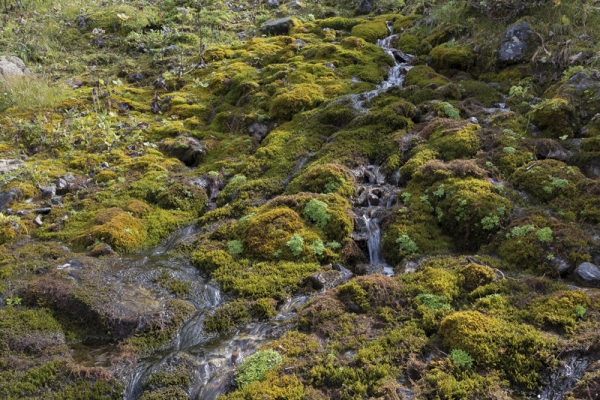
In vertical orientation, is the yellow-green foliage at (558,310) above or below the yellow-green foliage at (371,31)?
below

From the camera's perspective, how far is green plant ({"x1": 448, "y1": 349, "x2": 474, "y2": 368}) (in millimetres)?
6133

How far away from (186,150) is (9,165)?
6.02m

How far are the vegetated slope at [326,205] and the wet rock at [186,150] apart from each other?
0.29ft

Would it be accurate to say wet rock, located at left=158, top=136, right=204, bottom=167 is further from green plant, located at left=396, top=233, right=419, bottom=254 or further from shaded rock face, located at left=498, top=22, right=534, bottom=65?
shaded rock face, located at left=498, top=22, right=534, bottom=65

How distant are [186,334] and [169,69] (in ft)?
61.5

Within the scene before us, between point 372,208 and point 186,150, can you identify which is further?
point 186,150

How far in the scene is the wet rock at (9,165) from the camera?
1408 centimetres

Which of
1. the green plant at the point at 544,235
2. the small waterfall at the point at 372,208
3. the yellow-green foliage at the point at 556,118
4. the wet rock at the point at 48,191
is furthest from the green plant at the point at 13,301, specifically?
the yellow-green foliage at the point at 556,118

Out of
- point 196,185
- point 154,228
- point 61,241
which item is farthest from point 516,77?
point 61,241

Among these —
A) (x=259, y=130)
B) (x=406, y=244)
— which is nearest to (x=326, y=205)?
(x=406, y=244)

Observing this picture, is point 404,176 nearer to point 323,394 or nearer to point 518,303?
point 518,303

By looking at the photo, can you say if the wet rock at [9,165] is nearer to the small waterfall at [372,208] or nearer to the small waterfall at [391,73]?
the small waterfall at [372,208]

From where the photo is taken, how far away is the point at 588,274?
24.8ft

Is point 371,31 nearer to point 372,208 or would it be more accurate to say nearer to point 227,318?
point 372,208
